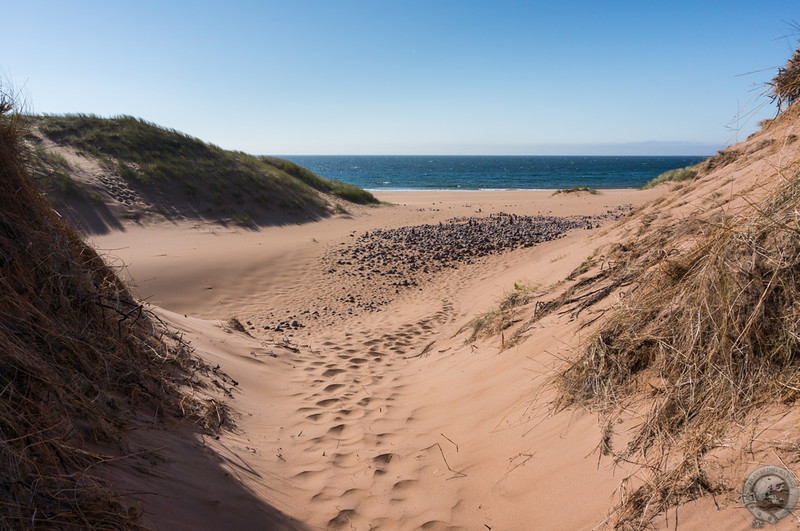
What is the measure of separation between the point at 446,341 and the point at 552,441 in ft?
13.1

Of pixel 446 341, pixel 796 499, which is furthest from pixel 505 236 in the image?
pixel 796 499

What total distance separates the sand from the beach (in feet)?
0.05

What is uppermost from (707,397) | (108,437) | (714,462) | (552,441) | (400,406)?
(707,397)

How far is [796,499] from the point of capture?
5.23 ft

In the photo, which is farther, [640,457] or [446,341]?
[446,341]

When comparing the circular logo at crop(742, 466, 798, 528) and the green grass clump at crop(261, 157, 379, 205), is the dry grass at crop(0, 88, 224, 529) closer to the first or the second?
the circular logo at crop(742, 466, 798, 528)

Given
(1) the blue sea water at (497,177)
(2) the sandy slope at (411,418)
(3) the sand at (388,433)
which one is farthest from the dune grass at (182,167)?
(1) the blue sea water at (497,177)

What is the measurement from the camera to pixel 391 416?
14.7ft

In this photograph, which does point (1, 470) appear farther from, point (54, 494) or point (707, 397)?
point (707, 397)

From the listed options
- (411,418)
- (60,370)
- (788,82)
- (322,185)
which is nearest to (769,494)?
(411,418)

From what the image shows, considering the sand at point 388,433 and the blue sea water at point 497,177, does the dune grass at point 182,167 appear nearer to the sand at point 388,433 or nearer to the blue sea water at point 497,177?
the sand at point 388,433

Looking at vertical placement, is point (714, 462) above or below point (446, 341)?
above

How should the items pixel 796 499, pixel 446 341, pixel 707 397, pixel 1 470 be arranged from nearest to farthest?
pixel 796 499 → pixel 1 470 → pixel 707 397 → pixel 446 341

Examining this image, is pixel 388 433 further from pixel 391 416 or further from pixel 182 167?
pixel 182 167
